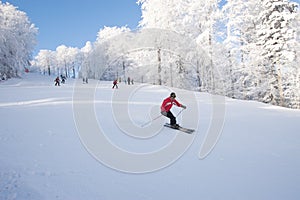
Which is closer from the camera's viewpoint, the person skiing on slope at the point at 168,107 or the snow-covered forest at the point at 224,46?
the person skiing on slope at the point at 168,107

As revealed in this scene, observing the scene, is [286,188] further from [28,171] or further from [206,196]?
[28,171]

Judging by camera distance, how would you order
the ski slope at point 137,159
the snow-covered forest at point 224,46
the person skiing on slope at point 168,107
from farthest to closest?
the snow-covered forest at point 224,46 < the person skiing on slope at point 168,107 < the ski slope at point 137,159

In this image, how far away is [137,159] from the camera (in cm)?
612

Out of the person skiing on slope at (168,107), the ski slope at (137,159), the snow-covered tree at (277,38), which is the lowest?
the ski slope at (137,159)

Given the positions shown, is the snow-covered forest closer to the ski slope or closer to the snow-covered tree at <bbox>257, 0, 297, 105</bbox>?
the snow-covered tree at <bbox>257, 0, 297, 105</bbox>

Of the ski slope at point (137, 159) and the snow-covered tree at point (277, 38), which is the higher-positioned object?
the snow-covered tree at point (277, 38)

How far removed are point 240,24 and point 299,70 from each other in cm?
862

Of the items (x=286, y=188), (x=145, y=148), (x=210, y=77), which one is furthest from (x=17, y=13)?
(x=286, y=188)

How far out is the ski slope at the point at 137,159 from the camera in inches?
179

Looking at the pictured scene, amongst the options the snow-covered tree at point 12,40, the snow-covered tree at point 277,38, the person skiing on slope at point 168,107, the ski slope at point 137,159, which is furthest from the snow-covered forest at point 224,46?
the snow-covered tree at point 12,40

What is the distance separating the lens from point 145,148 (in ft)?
23.0

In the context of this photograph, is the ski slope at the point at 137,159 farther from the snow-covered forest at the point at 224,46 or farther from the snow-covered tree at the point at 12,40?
the snow-covered tree at the point at 12,40

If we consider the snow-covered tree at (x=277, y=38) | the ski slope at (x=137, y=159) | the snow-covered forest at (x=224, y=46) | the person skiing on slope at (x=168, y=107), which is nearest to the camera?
the ski slope at (x=137, y=159)

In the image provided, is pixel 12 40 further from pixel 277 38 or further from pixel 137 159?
pixel 137 159
